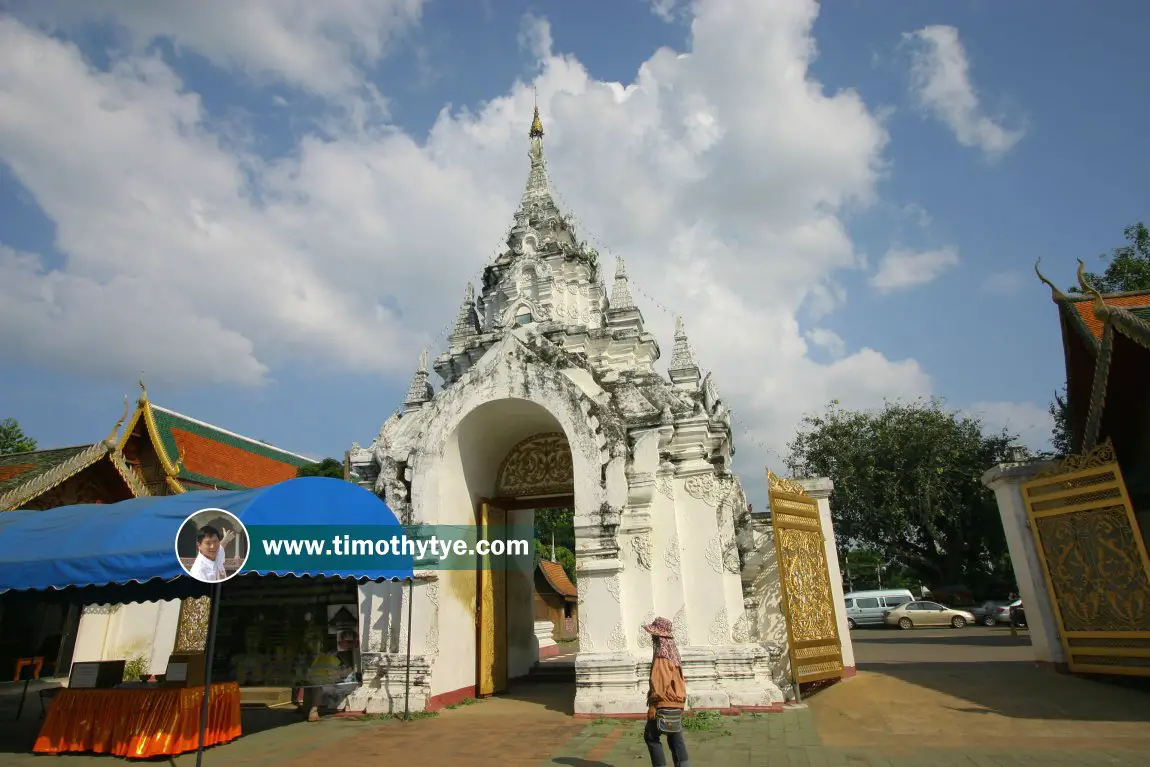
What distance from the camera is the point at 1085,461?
349 inches

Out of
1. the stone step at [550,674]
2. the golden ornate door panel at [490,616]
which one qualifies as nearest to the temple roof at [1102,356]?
the golden ornate door panel at [490,616]

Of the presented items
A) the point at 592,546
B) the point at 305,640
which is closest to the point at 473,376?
the point at 592,546

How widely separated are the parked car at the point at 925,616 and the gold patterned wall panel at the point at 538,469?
21.2 meters

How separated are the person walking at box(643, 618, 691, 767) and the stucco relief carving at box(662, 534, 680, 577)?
4080mm

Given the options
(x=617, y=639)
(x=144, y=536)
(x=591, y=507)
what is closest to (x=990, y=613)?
(x=617, y=639)

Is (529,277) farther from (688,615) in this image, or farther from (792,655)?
(792,655)

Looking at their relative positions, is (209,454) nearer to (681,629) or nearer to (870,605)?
(681,629)

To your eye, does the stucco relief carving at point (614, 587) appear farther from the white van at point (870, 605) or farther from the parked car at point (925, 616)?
the parked car at point (925, 616)

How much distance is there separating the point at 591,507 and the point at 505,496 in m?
3.26

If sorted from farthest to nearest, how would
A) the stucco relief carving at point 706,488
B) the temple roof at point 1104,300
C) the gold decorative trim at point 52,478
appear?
1. the gold decorative trim at point 52,478
2. the temple roof at point 1104,300
3. the stucco relief carving at point 706,488

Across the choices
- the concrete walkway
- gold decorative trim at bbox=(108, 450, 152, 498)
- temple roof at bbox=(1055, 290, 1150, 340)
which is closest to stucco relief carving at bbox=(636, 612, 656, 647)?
the concrete walkway

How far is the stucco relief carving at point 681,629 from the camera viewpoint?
29.9 feet

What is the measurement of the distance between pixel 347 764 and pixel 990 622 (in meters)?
27.3

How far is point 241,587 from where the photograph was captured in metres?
10.1
